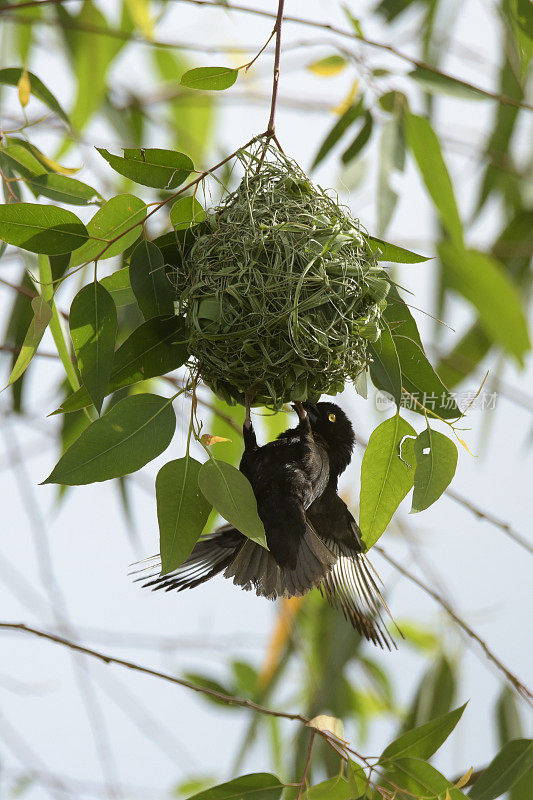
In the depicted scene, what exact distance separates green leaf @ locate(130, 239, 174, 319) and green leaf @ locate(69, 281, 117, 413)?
0.25 ft

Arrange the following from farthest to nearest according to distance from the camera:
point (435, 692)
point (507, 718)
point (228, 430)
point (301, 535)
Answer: point (435, 692) < point (507, 718) < point (228, 430) < point (301, 535)

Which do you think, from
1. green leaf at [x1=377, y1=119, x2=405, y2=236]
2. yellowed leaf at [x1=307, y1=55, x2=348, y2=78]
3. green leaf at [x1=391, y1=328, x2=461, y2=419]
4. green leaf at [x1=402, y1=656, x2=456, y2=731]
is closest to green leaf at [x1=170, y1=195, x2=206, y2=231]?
green leaf at [x1=391, y1=328, x2=461, y2=419]

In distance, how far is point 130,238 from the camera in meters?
1.52

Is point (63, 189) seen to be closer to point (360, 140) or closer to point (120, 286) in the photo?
point (120, 286)

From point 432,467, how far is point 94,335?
62 cm

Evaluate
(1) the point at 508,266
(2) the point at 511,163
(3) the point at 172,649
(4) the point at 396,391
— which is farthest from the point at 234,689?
(4) the point at 396,391

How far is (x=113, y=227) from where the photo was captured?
1.52 m

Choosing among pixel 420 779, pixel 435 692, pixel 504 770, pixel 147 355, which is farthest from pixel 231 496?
pixel 435 692

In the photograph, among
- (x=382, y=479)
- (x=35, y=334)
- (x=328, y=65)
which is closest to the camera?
(x=35, y=334)

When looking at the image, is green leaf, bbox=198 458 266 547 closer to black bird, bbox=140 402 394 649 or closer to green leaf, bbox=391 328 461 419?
black bird, bbox=140 402 394 649

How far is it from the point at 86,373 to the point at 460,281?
172 centimetres

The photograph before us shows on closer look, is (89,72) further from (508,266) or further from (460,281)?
(508,266)

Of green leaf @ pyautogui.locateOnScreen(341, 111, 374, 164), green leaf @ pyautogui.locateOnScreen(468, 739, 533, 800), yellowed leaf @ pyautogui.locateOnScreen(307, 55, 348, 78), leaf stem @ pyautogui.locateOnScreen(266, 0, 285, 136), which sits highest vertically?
yellowed leaf @ pyautogui.locateOnScreen(307, 55, 348, 78)

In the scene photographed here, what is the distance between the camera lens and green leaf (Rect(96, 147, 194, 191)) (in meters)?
1.50
